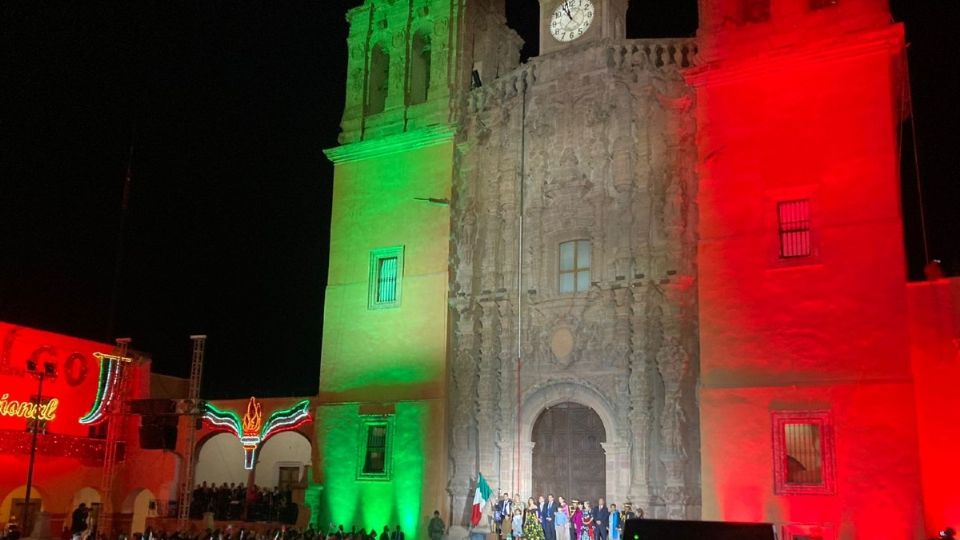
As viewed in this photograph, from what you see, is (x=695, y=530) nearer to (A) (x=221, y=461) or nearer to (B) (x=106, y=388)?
(B) (x=106, y=388)

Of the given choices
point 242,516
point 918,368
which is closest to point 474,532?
point 242,516

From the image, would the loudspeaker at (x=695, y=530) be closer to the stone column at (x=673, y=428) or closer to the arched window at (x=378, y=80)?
the stone column at (x=673, y=428)

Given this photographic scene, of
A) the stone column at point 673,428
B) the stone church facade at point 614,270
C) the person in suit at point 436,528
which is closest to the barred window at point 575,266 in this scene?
the stone church facade at point 614,270

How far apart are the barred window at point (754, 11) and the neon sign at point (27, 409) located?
2268 cm

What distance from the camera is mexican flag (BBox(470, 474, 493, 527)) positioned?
2078 centimetres

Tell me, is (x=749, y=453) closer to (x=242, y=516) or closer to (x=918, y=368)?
(x=918, y=368)

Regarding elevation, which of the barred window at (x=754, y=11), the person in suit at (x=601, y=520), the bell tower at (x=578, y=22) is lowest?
the person in suit at (x=601, y=520)

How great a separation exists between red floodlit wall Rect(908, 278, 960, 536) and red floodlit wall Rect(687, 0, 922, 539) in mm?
570

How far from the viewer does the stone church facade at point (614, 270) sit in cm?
1794

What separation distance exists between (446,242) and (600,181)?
14.9ft

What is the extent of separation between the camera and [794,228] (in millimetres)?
18938

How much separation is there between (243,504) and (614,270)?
13109mm

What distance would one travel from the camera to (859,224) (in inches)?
712

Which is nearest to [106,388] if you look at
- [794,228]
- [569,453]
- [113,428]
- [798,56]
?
[113,428]
